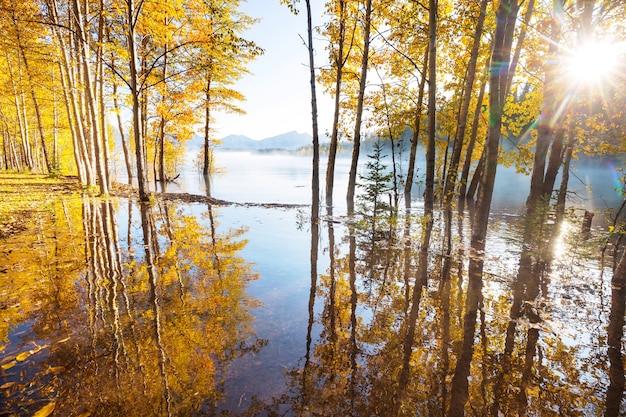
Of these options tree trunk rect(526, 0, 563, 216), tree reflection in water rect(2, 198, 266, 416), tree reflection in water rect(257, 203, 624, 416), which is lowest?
tree reflection in water rect(257, 203, 624, 416)

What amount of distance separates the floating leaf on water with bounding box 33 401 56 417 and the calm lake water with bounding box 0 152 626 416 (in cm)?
3

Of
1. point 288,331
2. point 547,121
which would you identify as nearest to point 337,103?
point 547,121

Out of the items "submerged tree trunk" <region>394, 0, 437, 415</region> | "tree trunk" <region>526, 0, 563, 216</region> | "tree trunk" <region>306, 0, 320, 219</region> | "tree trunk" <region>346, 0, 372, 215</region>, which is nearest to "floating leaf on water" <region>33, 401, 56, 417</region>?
"submerged tree trunk" <region>394, 0, 437, 415</region>

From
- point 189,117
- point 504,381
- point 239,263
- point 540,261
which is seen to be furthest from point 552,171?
point 189,117

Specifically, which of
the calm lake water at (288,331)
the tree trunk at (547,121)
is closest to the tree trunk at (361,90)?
the tree trunk at (547,121)

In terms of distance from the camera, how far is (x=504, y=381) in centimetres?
313

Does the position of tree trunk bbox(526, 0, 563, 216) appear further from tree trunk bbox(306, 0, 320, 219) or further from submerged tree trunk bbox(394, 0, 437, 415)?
tree trunk bbox(306, 0, 320, 219)

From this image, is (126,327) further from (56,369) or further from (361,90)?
(361,90)

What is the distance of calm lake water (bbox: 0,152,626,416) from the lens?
2791 millimetres

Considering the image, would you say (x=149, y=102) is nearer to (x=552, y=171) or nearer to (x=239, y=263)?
(x=239, y=263)

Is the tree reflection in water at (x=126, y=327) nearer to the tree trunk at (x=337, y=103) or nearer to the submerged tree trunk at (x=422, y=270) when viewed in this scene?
the submerged tree trunk at (x=422, y=270)

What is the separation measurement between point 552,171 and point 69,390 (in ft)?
47.7

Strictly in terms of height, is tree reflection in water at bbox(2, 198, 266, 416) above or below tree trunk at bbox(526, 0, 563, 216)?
below

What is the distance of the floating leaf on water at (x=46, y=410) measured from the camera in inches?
96.7
